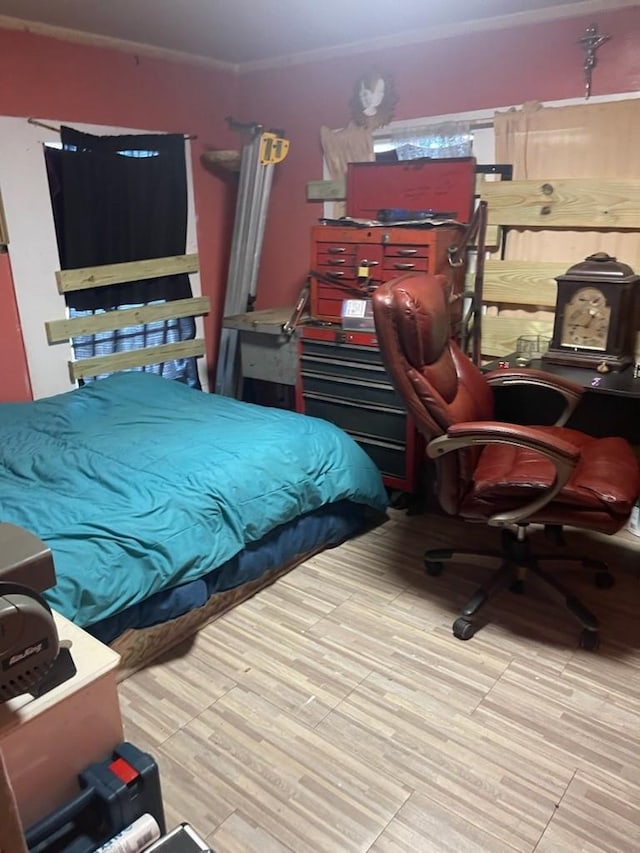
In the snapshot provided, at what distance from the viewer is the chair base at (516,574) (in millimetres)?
2096

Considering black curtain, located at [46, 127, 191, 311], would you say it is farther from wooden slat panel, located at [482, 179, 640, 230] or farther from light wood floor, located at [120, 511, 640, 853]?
light wood floor, located at [120, 511, 640, 853]

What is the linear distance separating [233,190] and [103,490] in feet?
8.03

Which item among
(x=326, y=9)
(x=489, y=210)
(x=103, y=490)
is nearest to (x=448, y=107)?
(x=489, y=210)

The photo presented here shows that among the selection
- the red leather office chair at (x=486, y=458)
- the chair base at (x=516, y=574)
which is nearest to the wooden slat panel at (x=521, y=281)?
the red leather office chair at (x=486, y=458)

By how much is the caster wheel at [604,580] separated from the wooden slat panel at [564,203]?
1.40 meters

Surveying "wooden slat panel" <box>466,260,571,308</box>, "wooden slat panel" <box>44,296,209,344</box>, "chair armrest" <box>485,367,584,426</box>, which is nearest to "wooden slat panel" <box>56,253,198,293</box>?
"wooden slat panel" <box>44,296,209,344</box>

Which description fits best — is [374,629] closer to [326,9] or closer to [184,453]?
[184,453]

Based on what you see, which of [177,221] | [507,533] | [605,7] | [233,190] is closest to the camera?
[507,533]

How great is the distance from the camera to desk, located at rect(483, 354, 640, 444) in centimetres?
258

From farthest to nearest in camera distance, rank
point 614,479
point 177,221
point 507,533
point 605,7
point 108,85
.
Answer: point 177,221
point 108,85
point 605,7
point 507,533
point 614,479

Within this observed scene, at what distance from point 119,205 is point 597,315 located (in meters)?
2.41

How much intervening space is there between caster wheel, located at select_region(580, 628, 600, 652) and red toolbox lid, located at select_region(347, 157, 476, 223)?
1882 millimetres

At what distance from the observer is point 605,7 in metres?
2.53

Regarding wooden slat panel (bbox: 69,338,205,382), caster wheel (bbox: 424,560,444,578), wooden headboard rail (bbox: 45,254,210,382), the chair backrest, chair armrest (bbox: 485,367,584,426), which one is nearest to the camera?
the chair backrest
